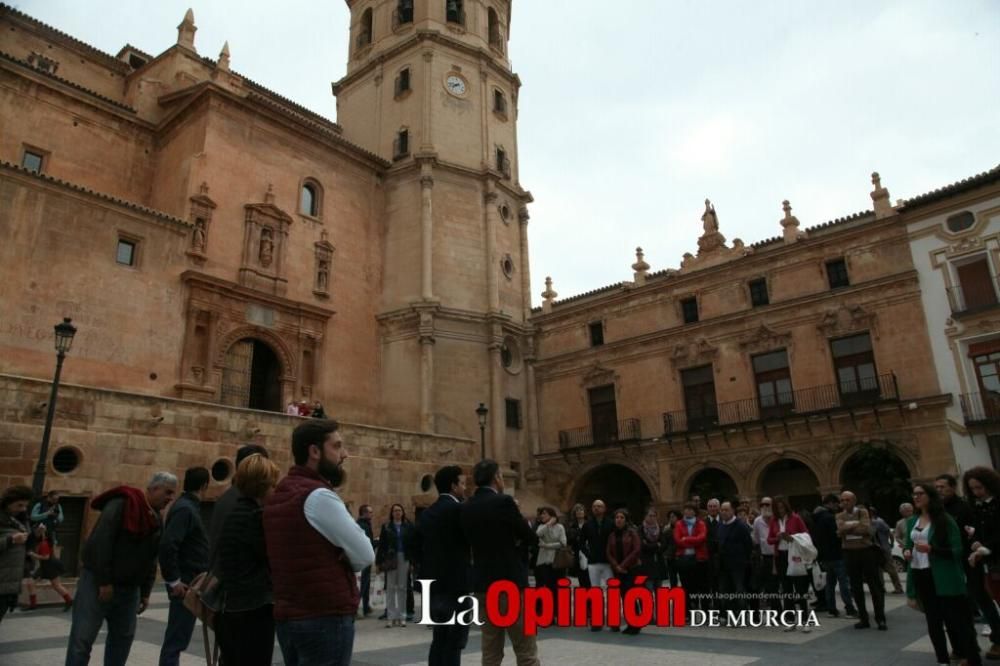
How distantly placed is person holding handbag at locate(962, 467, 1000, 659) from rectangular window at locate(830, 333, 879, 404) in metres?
18.0

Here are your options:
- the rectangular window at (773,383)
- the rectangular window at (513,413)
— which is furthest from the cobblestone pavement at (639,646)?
the rectangular window at (513,413)

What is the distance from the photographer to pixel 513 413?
26.3 metres

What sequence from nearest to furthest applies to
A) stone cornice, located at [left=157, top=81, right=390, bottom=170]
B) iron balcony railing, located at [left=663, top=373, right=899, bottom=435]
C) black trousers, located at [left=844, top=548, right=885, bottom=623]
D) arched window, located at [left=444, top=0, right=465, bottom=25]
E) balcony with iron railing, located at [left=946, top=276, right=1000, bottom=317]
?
black trousers, located at [left=844, top=548, right=885, bottom=623]
stone cornice, located at [left=157, top=81, right=390, bottom=170]
balcony with iron railing, located at [left=946, top=276, right=1000, bottom=317]
iron balcony railing, located at [left=663, top=373, right=899, bottom=435]
arched window, located at [left=444, top=0, right=465, bottom=25]

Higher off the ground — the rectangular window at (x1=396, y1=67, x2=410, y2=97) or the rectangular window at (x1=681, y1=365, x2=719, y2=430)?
the rectangular window at (x1=396, y1=67, x2=410, y2=97)

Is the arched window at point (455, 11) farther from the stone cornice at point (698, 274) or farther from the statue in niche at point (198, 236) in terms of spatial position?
the statue in niche at point (198, 236)

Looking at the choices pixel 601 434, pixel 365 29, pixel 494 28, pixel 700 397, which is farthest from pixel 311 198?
pixel 700 397

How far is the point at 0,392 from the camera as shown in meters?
11.9

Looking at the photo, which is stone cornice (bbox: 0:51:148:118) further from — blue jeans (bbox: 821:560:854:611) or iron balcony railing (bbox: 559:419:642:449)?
blue jeans (bbox: 821:560:854:611)

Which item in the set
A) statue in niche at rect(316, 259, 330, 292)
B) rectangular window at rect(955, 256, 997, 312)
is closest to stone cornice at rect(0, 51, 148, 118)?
statue in niche at rect(316, 259, 330, 292)

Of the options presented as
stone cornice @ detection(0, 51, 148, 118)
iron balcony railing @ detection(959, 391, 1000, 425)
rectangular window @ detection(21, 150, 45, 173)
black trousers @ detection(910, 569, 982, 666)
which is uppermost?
stone cornice @ detection(0, 51, 148, 118)

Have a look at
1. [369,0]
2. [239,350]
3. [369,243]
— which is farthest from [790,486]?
[369,0]

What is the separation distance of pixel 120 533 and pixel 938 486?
23.5 ft

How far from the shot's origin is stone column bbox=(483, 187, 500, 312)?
83.6 feet

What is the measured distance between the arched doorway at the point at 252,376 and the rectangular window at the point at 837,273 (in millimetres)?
19266
